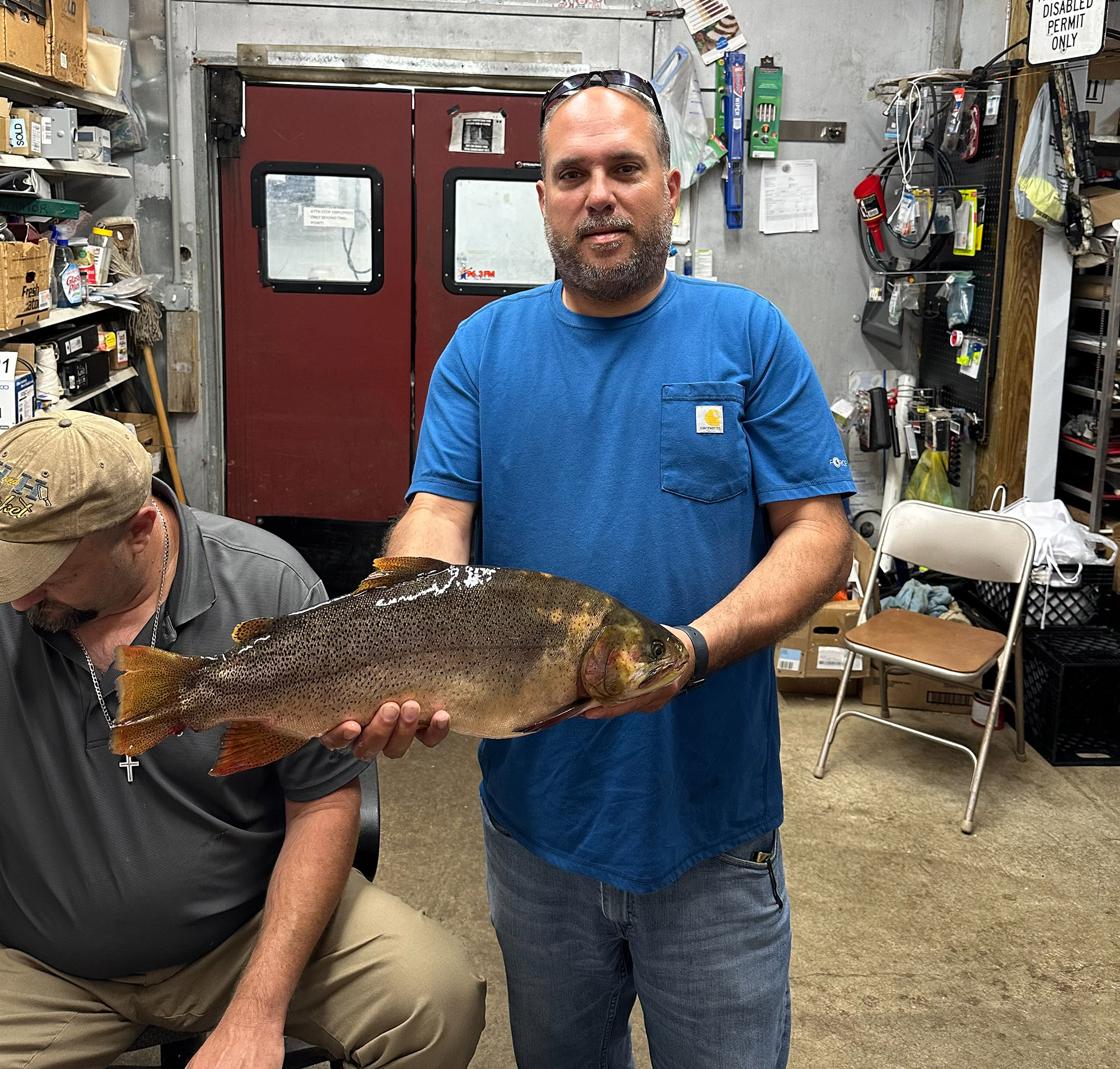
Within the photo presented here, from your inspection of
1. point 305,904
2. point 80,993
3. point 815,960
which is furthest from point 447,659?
point 815,960

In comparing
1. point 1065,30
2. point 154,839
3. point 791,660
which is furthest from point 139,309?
point 1065,30

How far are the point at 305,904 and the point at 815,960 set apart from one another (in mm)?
1706

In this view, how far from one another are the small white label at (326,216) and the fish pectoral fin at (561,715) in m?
4.31

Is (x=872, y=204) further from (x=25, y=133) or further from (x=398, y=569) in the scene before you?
(x=398, y=569)

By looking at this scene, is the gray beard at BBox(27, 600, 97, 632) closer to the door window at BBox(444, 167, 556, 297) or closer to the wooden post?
the door window at BBox(444, 167, 556, 297)

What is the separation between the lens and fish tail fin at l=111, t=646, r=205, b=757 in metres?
1.30

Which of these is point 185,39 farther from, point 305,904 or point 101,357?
point 305,904

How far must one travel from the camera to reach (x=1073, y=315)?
4.96 meters

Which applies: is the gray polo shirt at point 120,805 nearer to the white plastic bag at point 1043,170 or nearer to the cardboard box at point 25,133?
the cardboard box at point 25,133

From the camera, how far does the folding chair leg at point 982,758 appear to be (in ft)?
11.6

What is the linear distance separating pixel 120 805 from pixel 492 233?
406cm

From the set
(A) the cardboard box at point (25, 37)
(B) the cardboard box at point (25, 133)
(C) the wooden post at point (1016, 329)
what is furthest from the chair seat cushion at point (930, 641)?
(A) the cardboard box at point (25, 37)

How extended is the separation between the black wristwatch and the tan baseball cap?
2.62 feet

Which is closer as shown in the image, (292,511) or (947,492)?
(947,492)
